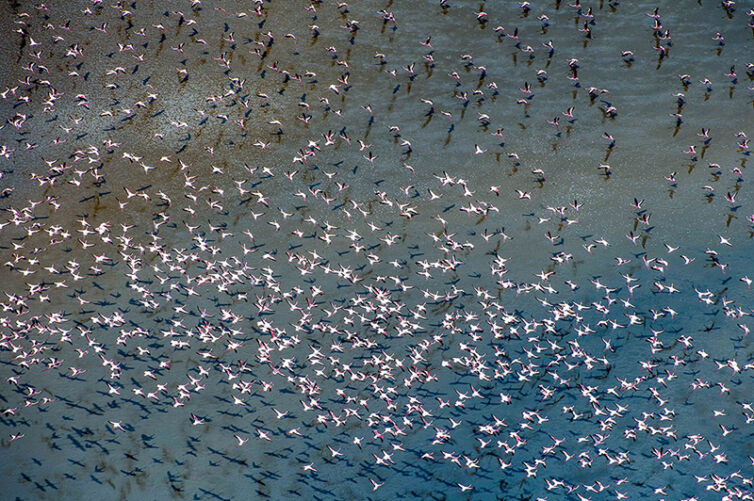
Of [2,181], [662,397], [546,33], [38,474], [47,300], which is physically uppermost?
[546,33]

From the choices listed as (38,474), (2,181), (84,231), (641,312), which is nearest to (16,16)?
(2,181)

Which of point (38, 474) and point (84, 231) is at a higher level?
point (84, 231)

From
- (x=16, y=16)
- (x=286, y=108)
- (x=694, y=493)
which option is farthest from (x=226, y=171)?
(x=694, y=493)

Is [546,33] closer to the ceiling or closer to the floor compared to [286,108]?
closer to the ceiling

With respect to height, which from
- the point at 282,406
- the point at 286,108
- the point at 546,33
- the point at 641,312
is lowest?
the point at 282,406

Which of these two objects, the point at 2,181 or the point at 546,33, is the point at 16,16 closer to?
the point at 2,181

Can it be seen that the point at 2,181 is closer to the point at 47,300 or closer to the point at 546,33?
the point at 47,300
